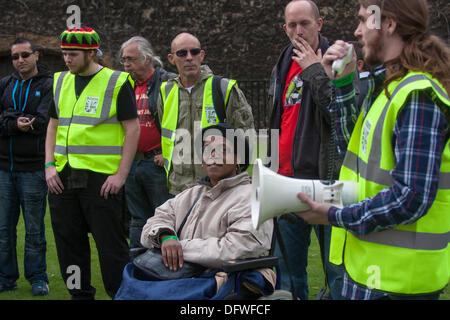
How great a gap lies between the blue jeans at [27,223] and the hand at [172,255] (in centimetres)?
250

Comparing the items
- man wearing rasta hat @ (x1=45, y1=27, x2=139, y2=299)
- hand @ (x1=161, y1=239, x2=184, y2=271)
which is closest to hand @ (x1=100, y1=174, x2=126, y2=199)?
man wearing rasta hat @ (x1=45, y1=27, x2=139, y2=299)

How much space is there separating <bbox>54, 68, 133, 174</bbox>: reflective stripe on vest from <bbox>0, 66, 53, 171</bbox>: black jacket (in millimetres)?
828

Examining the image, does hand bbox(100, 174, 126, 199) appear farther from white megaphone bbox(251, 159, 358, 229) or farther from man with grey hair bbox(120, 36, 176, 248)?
white megaphone bbox(251, 159, 358, 229)

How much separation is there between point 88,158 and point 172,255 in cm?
165

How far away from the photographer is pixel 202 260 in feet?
12.1

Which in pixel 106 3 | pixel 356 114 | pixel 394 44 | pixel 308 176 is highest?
pixel 106 3

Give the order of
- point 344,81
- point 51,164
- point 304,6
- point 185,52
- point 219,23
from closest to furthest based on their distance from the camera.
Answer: point 344,81, point 304,6, point 51,164, point 185,52, point 219,23

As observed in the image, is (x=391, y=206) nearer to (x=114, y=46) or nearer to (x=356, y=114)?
(x=356, y=114)

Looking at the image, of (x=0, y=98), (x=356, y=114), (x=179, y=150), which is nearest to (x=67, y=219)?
(x=179, y=150)

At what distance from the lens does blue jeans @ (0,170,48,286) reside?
5.78 m

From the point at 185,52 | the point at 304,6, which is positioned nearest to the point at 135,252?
the point at 304,6

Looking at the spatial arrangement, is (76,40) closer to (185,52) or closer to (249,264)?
(185,52)

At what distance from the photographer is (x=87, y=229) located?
5215 mm

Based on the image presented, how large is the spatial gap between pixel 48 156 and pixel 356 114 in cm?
310
